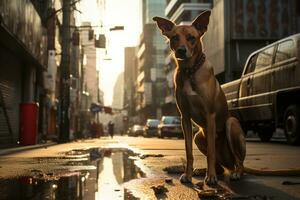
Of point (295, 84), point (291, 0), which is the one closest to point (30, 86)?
point (295, 84)

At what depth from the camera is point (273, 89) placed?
14.1m

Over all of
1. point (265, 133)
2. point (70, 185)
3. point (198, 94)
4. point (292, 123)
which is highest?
point (198, 94)

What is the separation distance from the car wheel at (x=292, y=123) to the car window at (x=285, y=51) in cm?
141

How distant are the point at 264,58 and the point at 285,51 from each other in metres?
1.35

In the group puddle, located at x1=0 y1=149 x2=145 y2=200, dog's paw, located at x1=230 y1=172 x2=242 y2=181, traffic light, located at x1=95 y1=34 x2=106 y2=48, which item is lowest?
puddle, located at x1=0 y1=149 x2=145 y2=200

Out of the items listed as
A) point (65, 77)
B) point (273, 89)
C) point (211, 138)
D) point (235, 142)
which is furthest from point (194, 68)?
point (65, 77)

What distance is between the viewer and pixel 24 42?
662 inches

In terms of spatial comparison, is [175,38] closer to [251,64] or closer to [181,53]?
[181,53]

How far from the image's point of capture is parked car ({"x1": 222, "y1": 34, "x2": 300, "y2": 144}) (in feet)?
43.4

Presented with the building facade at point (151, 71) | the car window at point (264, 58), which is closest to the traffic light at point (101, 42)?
the car window at point (264, 58)

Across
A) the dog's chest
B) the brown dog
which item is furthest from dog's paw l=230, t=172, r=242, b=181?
the dog's chest

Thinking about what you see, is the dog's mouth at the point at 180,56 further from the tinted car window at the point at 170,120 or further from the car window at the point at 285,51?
the tinted car window at the point at 170,120

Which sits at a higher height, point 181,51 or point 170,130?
point 181,51

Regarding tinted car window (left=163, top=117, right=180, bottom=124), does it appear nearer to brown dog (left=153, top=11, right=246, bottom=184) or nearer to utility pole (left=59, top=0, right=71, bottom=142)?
utility pole (left=59, top=0, right=71, bottom=142)
